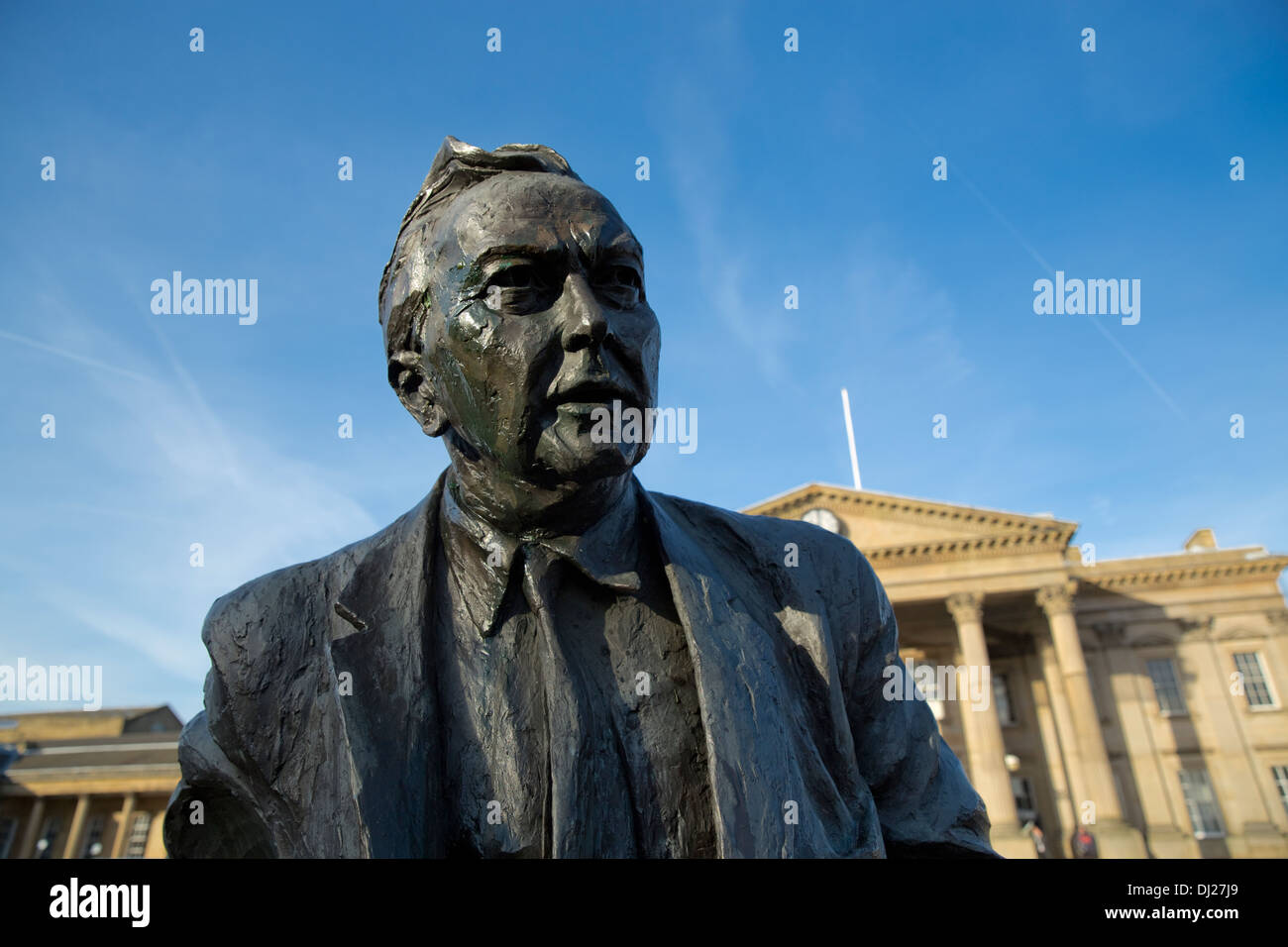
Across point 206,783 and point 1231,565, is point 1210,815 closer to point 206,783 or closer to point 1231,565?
point 1231,565

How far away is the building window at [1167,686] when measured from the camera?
33.8 meters

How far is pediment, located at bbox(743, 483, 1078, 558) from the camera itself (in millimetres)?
32219

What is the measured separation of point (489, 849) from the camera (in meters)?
1.45

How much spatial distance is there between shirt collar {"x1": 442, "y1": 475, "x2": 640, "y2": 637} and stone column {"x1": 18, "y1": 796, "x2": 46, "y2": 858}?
166 ft

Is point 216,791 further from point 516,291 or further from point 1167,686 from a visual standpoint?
point 1167,686

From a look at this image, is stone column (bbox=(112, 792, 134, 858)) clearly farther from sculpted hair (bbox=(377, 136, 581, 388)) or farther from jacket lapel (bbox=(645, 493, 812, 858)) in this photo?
jacket lapel (bbox=(645, 493, 812, 858))

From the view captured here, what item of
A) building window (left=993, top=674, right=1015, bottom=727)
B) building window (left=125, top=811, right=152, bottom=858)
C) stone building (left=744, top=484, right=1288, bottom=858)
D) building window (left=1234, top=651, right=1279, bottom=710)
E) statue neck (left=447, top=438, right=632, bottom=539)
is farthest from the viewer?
building window (left=125, top=811, right=152, bottom=858)

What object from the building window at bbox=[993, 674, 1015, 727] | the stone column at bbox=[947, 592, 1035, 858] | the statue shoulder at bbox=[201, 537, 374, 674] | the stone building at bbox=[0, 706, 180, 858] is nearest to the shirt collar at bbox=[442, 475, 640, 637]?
the statue shoulder at bbox=[201, 537, 374, 674]

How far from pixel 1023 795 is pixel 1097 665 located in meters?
6.14

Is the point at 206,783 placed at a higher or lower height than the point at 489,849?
higher


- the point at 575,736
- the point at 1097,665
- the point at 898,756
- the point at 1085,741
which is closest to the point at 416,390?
the point at 575,736

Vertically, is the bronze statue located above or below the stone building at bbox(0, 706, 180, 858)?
below
